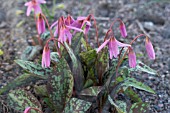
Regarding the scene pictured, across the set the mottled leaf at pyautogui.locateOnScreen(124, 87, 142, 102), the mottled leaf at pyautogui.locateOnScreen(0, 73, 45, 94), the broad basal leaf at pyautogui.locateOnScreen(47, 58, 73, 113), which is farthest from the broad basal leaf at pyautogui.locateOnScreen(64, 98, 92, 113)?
the mottled leaf at pyautogui.locateOnScreen(124, 87, 142, 102)

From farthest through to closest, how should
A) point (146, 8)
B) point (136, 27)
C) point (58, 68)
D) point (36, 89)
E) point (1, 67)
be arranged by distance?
point (146, 8), point (136, 27), point (1, 67), point (36, 89), point (58, 68)

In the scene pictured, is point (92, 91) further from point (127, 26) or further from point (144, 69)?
point (127, 26)

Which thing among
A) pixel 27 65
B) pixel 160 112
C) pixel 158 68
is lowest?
pixel 160 112

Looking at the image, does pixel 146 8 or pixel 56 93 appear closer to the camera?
pixel 56 93

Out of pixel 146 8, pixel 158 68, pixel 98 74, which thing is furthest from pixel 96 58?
pixel 146 8

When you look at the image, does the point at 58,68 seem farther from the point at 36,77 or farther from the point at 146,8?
the point at 146,8

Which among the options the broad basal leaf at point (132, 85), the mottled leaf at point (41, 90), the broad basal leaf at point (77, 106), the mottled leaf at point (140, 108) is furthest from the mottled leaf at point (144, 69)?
the mottled leaf at point (41, 90)
